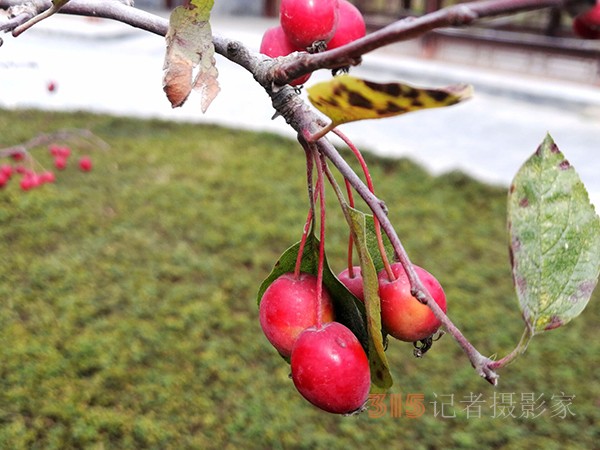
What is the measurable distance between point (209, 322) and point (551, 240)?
196 centimetres

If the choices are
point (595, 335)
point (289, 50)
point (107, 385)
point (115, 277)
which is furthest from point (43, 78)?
point (289, 50)

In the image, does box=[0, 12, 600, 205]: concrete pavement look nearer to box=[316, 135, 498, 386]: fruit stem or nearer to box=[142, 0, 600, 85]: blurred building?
box=[142, 0, 600, 85]: blurred building

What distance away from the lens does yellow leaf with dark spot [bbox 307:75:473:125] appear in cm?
26

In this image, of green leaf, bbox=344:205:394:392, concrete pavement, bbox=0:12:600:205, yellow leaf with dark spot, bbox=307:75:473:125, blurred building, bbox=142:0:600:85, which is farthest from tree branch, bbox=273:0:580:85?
blurred building, bbox=142:0:600:85

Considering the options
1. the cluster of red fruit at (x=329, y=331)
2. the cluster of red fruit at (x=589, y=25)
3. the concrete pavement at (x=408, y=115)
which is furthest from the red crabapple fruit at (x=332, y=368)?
the concrete pavement at (x=408, y=115)

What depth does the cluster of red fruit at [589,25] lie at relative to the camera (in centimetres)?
27

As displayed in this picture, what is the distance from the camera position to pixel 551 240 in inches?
13.5

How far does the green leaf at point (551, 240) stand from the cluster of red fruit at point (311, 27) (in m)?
0.15

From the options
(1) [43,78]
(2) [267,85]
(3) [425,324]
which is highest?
(2) [267,85]

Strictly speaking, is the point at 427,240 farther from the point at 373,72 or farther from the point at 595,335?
the point at 373,72

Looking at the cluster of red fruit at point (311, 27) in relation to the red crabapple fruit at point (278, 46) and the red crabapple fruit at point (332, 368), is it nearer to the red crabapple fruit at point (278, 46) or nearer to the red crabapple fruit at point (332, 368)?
the red crabapple fruit at point (278, 46)

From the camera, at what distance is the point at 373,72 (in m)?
6.43

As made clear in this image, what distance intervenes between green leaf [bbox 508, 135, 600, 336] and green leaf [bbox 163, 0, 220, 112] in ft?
0.60

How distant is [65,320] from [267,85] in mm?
1984
